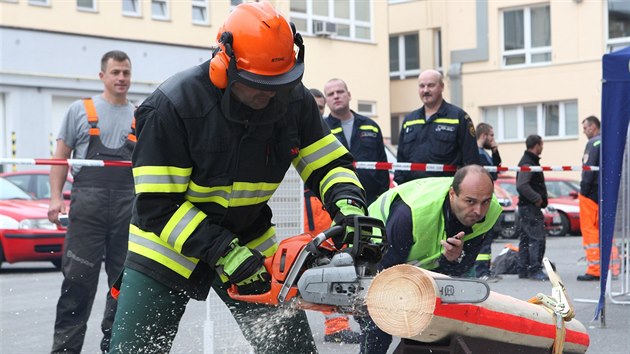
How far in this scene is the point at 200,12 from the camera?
27172mm

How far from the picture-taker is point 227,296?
4.08 metres

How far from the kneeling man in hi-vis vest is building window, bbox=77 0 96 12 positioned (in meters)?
20.6

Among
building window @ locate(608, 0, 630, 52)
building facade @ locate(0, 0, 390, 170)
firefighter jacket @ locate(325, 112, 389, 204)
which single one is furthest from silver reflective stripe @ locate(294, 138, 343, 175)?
building window @ locate(608, 0, 630, 52)

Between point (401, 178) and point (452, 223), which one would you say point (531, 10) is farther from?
point (452, 223)

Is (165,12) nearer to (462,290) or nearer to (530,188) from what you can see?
(530,188)

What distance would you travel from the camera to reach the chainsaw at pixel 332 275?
3457 mm

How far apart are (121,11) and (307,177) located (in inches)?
868

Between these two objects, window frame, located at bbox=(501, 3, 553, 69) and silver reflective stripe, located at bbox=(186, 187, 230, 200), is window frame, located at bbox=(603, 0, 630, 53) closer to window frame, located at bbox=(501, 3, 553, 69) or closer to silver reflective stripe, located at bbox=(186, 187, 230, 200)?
window frame, located at bbox=(501, 3, 553, 69)

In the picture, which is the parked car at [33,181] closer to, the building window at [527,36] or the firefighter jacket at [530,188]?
the firefighter jacket at [530,188]

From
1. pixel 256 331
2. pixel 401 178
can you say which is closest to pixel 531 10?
pixel 401 178

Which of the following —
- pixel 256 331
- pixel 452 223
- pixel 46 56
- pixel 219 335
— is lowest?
pixel 219 335

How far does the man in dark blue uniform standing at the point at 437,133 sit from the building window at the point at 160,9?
61.0 ft

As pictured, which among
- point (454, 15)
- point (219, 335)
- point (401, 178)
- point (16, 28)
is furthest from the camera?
point (454, 15)

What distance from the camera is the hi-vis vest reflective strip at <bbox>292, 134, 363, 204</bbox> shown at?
4.08 meters
